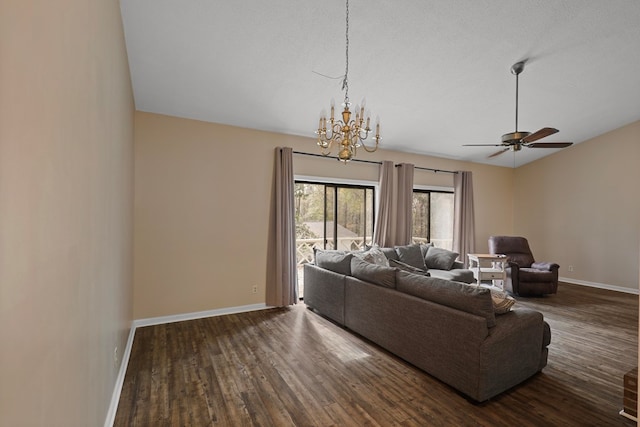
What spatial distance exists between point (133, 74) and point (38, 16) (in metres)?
2.96

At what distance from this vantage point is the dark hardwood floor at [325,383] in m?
2.18

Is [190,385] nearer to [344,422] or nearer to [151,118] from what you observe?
[344,422]

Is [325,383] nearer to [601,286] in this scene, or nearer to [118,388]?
[118,388]

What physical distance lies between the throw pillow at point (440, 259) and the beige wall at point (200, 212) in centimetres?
272

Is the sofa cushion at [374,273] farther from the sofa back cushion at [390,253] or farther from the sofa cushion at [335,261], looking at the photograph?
the sofa back cushion at [390,253]

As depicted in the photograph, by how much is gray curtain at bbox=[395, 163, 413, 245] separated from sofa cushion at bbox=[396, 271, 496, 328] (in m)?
2.94

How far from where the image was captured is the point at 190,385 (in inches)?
101

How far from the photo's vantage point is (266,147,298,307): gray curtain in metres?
4.65

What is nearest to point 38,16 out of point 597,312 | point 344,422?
point 344,422

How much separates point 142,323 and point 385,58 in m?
4.38

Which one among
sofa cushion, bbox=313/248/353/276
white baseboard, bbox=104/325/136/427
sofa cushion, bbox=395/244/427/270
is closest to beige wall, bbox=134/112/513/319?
sofa cushion, bbox=313/248/353/276

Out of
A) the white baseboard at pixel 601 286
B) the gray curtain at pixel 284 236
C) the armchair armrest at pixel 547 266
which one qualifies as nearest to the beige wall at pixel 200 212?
the gray curtain at pixel 284 236

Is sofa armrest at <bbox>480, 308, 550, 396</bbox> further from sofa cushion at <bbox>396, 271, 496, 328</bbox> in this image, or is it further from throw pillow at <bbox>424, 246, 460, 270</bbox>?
throw pillow at <bbox>424, 246, 460, 270</bbox>

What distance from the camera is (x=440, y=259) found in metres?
5.49
